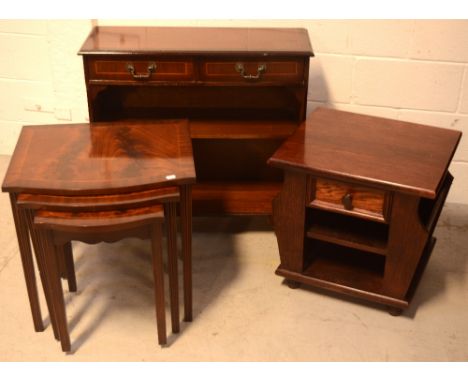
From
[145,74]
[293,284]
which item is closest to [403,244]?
[293,284]

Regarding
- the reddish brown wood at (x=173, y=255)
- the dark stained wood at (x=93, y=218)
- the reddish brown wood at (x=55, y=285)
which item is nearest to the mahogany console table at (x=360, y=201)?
the reddish brown wood at (x=173, y=255)

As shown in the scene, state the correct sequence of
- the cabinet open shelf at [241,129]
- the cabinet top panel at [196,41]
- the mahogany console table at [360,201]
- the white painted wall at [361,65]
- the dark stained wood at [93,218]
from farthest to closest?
the white painted wall at [361,65]
the cabinet open shelf at [241,129]
the cabinet top panel at [196,41]
the mahogany console table at [360,201]
the dark stained wood at [93,218]

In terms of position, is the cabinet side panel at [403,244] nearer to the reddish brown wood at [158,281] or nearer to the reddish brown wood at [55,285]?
the reddish brown wood at [158,281]

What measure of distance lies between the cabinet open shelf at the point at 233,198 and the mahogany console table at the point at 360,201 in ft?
0.93

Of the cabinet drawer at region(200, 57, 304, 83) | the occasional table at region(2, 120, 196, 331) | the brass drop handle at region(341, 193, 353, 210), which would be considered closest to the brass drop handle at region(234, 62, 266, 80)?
the cabinet drawer at region(200, 57, 304, 83)

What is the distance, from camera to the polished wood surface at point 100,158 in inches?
75.2

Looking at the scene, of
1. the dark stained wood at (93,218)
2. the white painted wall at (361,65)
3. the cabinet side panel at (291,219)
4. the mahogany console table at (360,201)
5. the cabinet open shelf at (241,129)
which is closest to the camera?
the dark stained wood at (93,218)

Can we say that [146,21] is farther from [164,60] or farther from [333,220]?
[333,220]

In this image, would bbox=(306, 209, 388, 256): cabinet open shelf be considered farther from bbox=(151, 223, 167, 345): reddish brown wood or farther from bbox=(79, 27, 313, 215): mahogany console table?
bbox=(151, 223, 167, 345): reddish brown wood

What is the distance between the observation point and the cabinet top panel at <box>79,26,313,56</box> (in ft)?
7.84

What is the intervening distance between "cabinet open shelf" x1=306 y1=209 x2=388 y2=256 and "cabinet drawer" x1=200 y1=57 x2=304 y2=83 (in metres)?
0.50

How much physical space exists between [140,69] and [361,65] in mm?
986

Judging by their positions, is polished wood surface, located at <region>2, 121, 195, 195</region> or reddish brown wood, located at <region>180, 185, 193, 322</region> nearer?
polished wood surface, located at <region>2, 121, 195, 195</region>

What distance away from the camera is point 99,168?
6.56ft
